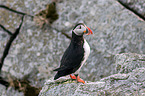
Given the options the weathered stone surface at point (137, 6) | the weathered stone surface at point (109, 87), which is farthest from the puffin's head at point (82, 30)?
the weathered stone surface at point (137, 6)

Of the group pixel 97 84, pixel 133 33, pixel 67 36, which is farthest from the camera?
pixel 67 36

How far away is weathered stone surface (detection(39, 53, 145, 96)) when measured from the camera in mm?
2438

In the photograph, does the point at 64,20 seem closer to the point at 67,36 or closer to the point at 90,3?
the point at 67,36

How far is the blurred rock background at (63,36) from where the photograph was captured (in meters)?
4.70

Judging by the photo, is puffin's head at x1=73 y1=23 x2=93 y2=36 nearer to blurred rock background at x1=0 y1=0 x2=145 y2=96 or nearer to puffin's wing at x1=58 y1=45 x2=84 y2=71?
puffin's wing at x1=58 y1=45 x2=84 y2=71

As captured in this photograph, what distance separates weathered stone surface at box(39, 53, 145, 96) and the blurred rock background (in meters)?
1.58

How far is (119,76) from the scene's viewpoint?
2.84 meters

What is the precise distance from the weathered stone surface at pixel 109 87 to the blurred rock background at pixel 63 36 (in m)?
1.58

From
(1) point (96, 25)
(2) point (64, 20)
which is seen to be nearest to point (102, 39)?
(1) point (96, 25)

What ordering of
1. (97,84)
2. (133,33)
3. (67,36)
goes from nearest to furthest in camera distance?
1. (97,84)
2. (133,33)
3. (67,36)

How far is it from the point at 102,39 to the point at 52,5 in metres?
1.63

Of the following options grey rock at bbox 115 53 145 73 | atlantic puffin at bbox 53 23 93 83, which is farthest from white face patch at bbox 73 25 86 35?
grey rock at bbox 115 53 145 73

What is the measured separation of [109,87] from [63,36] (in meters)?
2.61

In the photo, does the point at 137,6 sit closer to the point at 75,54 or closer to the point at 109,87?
the point at 75,54
